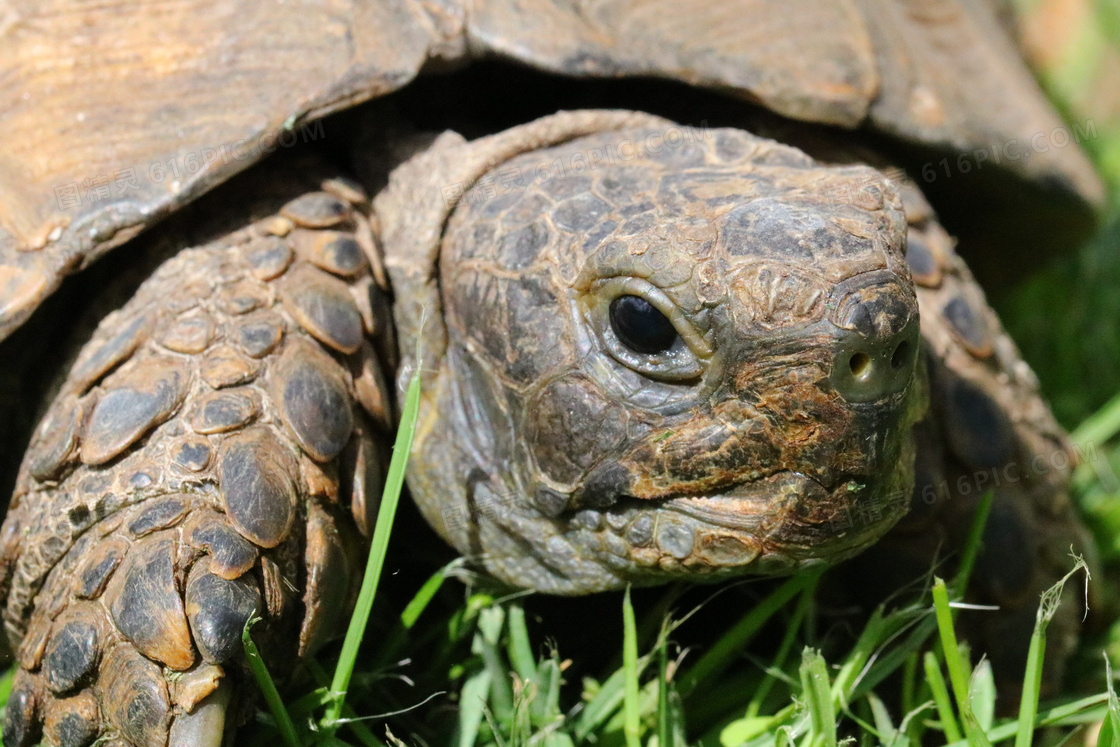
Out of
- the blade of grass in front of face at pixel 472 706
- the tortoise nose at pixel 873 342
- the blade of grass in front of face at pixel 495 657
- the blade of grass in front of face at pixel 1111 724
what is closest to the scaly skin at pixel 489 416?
the tortoise nose at pixel 873 342

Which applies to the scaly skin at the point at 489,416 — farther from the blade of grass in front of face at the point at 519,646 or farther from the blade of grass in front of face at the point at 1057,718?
the blade of grass in front of face at the point at 1057,718

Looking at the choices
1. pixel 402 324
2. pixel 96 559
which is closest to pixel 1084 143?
pixel 402 324

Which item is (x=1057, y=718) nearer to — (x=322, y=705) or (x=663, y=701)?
(x=663, y=701)

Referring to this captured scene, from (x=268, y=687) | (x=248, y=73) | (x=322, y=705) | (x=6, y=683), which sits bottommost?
(x=6, y=683)

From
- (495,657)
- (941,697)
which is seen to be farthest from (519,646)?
(941,697)

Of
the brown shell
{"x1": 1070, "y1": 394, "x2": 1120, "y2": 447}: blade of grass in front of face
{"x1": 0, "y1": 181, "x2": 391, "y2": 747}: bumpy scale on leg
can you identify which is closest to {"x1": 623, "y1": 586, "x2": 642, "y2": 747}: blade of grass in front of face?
{"x1": 0, "y1": 181, "x2": 391, "y2": 747}: bumpy scale on leg

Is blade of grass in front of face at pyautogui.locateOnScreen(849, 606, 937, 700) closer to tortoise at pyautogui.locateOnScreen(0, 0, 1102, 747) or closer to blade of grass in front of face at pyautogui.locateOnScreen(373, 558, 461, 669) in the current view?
tortoise at pyautogui.locateOnScreen(0, 0, 1102, 747)

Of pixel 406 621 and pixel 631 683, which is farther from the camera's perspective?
Result: pixel 406 621

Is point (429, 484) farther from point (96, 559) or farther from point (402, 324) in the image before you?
point (96, 559)
